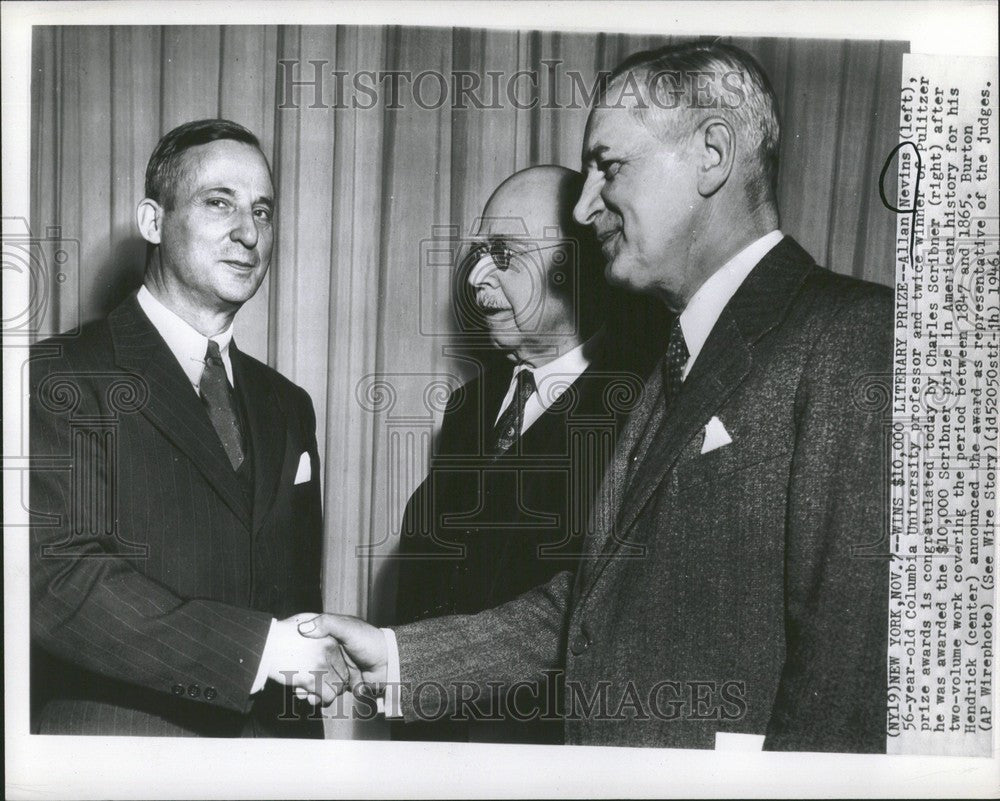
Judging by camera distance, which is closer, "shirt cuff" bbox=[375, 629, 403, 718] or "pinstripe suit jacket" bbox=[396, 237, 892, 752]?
"pinstripe suit jacket" bbox=[396, 237, 892, 752]

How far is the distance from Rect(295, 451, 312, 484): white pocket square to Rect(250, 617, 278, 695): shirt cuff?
0.32 m

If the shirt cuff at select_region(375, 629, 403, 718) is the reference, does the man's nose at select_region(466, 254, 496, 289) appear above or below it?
above

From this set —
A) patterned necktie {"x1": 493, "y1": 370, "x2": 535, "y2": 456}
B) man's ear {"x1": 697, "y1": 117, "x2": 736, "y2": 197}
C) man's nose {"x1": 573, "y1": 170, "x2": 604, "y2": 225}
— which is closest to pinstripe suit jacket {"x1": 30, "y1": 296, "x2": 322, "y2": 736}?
patterned necktie {"x1": 493, "y1": 370, "x2": 535, "y2": 456}

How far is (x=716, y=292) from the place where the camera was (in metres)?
2.10

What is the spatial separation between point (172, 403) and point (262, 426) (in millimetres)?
208

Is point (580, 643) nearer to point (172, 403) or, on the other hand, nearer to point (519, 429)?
point (519, 429)

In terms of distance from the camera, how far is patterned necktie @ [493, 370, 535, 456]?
87.5 inches

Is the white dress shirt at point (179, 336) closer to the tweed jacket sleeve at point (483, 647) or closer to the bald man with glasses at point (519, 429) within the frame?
the tweed jacket sleeve at point (483, 647)

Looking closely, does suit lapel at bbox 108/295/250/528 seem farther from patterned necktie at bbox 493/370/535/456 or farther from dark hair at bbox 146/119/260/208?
patterned necktie at bbox 493/370/535/456

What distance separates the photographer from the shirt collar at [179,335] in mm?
2221

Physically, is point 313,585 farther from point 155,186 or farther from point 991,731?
point 991,731

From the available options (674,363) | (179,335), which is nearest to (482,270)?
(674,363)

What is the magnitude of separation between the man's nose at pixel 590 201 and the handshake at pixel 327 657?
1.06 metres

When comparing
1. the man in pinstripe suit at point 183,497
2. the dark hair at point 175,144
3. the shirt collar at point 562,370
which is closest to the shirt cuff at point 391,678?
the man in pinstripe suit at point 183,497
